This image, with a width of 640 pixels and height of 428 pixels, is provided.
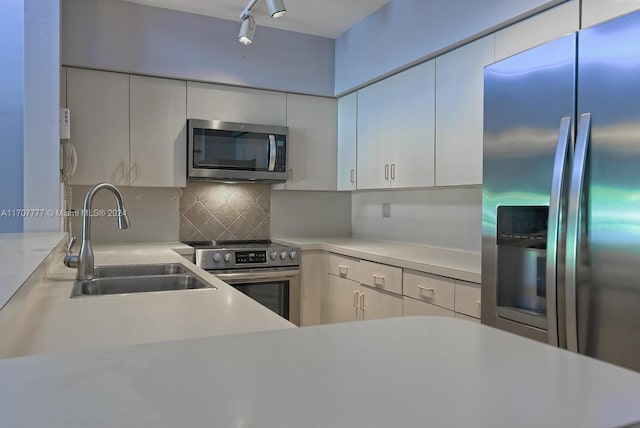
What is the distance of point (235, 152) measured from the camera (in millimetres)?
3408

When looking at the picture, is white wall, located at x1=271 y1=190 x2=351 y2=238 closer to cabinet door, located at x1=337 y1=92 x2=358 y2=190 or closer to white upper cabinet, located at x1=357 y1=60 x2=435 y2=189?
cabinet door, located at x1=337 y1=92 x2=358 y2=190

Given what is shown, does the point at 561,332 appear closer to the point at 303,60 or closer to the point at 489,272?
the point at 489,272

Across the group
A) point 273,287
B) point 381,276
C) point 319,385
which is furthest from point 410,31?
point 319,385

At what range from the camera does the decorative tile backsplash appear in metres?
3.64

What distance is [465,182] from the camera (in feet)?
8.46

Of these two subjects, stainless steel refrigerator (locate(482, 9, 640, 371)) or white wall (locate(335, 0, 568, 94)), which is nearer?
stainless steel refrigerator (locate(482, 9, 640, 371))

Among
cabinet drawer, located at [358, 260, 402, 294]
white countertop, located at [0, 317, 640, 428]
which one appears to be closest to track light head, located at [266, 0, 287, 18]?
cabinet drawer, located at [358, 260, 402, 294]

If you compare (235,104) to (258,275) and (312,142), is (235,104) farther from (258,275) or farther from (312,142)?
(258,275)

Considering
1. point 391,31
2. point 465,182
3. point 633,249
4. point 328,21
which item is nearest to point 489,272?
point 633,249

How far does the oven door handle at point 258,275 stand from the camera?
122 inches

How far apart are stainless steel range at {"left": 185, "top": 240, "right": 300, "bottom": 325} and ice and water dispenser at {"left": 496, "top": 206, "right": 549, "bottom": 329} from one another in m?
1.72

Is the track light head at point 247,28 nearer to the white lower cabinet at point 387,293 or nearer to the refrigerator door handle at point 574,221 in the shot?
the white lower cabinet at point 387,293

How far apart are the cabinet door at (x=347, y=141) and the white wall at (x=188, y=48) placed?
19 cm

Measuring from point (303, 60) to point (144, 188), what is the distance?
1.56 m
